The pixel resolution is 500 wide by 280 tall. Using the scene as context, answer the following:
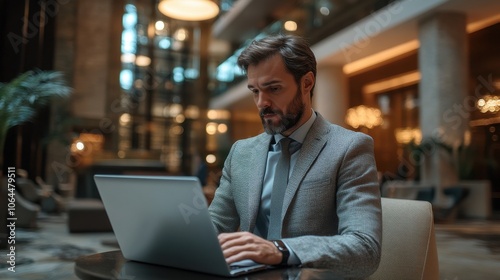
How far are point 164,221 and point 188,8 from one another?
11.5 m

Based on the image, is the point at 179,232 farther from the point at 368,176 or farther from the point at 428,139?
the point at 428,139

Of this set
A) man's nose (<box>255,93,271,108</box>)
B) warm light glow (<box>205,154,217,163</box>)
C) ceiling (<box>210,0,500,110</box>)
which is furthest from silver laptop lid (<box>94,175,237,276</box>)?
warm light glow (<box>205,154,217,163</box>)

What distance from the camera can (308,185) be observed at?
4.05 feet

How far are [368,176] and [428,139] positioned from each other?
8.87 meters

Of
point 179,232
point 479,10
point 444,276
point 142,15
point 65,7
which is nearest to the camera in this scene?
point 179,232

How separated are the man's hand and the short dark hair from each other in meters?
0.52

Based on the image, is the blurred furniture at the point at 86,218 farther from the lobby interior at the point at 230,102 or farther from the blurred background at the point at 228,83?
the blurred background at the point at 228,83

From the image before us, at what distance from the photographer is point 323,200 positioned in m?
1.22

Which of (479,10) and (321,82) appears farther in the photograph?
(321,82)

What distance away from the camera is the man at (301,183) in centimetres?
105

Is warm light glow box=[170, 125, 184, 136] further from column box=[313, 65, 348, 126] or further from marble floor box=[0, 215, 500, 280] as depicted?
marble floor box=[0, 215, 500, 280]

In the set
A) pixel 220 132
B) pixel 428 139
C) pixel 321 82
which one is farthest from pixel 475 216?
pixel 220 132

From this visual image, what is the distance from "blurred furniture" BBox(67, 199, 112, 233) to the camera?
6.38m

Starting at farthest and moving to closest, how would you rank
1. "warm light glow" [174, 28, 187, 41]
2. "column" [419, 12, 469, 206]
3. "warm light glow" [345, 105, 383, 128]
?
"warm light glow" [174, 28, 187, 41] < "warm light glow" [345, 105, 383, 128] < "column" [419, 12, 469, 206]
